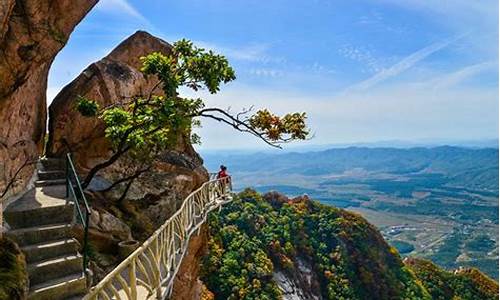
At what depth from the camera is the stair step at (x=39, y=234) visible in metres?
7.82

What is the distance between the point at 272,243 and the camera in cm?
4841

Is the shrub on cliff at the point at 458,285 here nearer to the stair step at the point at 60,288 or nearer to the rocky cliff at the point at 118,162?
the rocky cliff at the point at 118,162

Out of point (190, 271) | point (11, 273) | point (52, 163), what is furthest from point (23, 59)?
point (190, 271)

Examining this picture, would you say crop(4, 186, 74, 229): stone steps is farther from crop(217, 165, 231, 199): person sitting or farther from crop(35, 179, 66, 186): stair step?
crop(217, 165, 231, 199): person sitting

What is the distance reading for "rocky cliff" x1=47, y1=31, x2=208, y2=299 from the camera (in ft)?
46.9

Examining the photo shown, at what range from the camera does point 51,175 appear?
43.7 feet

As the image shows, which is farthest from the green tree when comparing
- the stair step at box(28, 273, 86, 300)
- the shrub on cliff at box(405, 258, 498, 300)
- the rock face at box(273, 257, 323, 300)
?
the shrub on cliff at box(405, 258, 498, 300)

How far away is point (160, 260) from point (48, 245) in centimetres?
216

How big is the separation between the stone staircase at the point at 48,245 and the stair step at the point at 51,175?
3227mm

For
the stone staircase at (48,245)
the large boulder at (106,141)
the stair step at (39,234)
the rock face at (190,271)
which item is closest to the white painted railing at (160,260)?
the stone staircase at (48,245)

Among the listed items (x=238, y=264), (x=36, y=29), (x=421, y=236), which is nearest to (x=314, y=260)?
(x=238, y=264)

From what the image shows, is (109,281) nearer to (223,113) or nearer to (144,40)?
(223,113)

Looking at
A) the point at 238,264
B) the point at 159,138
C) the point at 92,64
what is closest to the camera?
the point at 159,138

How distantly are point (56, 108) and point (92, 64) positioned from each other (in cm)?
237
